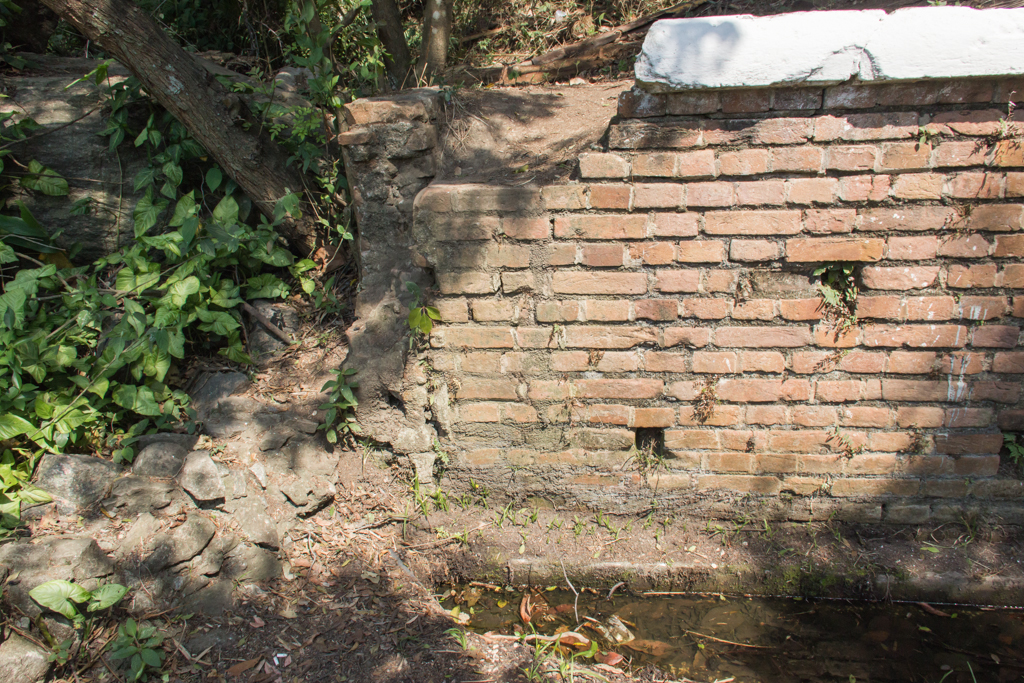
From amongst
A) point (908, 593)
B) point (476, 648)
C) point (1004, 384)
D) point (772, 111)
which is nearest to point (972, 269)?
point (1004, 384)

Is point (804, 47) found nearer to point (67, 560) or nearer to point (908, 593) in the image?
point (908, 593)

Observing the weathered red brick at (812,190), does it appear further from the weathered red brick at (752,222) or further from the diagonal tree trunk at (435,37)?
the diagonal tree trunk at (435,37)

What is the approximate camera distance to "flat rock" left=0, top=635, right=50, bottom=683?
197 cm

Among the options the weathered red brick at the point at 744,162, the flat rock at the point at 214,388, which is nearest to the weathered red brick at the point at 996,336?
the weathered red brick at the point at 744,162

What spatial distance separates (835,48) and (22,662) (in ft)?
11.3

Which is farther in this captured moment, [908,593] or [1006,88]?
[908,593]

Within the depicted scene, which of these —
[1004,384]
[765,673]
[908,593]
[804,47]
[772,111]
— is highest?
[804,47]

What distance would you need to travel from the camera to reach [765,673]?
7.18ft

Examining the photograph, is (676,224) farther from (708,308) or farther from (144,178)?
(144,178)

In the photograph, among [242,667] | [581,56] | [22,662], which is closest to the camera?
[22,662]

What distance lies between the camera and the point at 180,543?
2369 mm

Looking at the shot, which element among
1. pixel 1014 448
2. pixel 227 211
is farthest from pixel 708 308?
pixel 227 211

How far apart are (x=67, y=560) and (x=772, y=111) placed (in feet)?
10.0

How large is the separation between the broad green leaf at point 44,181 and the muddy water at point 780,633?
287 cm
